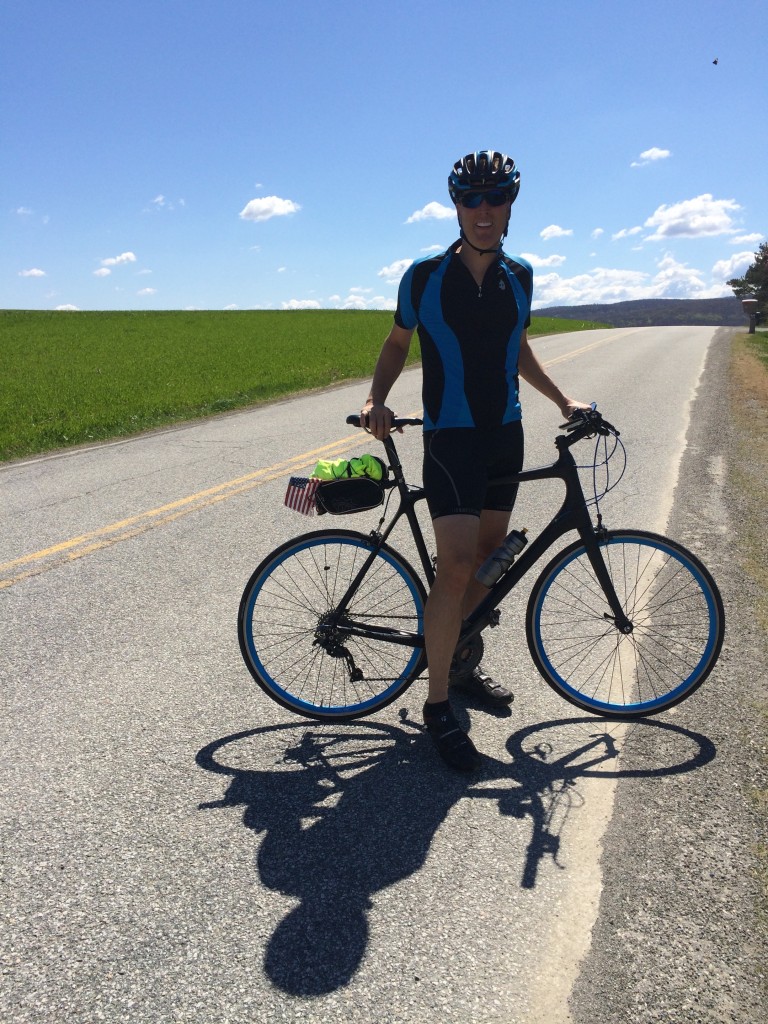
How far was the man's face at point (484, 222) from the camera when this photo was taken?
3.22 meters

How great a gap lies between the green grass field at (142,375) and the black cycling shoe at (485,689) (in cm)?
876

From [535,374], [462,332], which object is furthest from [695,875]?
[535,374]

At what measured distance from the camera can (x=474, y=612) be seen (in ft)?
11.7

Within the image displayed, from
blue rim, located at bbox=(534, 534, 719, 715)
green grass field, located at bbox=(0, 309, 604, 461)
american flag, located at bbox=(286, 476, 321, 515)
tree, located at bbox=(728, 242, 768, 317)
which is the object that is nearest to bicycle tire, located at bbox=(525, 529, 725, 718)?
blue rim, located at bbox=(534, 534, 719, 715)

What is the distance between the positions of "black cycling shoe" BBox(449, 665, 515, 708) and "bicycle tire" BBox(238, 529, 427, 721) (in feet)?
1.01

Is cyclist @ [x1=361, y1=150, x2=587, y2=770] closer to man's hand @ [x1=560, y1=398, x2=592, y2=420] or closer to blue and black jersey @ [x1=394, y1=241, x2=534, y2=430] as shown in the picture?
blue and black jersey @ [x1=394, y1=241, x2=534, y2=430]

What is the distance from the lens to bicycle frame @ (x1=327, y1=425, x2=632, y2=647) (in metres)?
3.52

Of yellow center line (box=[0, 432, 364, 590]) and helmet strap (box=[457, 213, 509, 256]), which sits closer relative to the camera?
helmet strap (box=[457, 213, 509, 256])

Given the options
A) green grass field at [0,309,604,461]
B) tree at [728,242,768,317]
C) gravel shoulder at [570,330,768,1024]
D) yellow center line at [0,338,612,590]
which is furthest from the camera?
tree at [728,242,768,317]

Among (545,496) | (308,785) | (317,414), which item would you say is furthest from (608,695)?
(317,414)

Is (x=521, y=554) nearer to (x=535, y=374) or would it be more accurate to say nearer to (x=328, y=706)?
(x=535, y=374)

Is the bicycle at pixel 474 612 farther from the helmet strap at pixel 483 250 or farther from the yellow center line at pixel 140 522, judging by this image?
the yellow center line at pixel 140 522

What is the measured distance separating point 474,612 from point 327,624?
65 cm

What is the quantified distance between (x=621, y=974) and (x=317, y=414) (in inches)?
483
